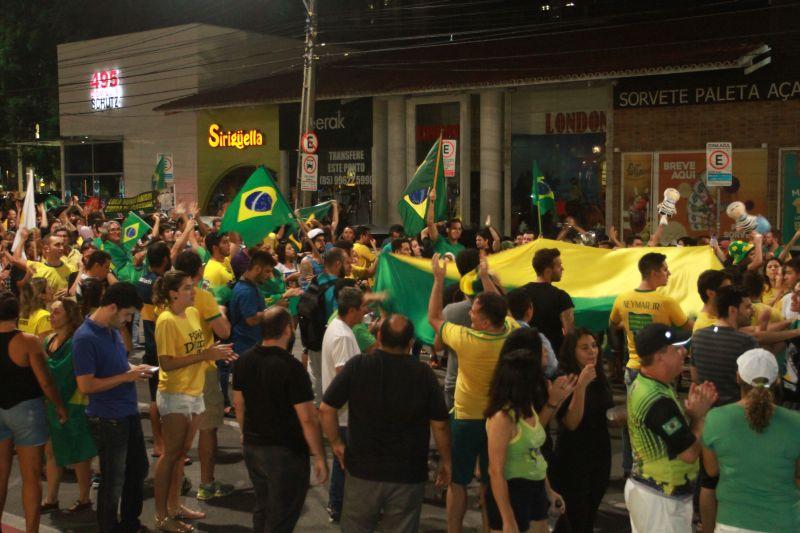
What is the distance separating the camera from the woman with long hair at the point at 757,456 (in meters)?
4.55

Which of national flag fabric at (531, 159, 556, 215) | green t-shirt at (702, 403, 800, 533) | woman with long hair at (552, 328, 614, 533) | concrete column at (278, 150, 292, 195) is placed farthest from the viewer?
concrete column at (278, 150, 292, 195)

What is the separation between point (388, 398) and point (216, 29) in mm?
31270

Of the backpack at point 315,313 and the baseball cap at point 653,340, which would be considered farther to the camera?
the backpack at point 315,313

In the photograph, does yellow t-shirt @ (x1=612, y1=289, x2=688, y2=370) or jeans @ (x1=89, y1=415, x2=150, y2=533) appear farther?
yellow t-shirt @ (x1=612, y1=289, x2=688, y2=370)

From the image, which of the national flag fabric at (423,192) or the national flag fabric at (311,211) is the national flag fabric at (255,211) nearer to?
the national flag fabric at (423,192)

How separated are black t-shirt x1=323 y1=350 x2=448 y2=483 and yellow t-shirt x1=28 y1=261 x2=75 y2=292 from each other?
20.2ft

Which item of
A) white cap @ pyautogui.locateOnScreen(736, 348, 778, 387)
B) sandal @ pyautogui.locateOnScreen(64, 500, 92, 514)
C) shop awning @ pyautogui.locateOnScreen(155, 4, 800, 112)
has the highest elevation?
shop awning @ pyautogui.locateOnScreen(155, 4, 800, 112)

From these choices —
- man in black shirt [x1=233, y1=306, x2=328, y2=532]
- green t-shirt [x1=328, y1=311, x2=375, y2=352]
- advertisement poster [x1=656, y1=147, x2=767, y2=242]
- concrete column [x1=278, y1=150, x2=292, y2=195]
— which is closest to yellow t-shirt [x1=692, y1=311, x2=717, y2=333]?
green t-shirt [x1=328, y1=311, x2=375, y2=352]

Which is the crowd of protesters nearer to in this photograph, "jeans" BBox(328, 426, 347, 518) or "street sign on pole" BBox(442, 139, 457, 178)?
"jeans" BBox(328, 426, 347, 518)

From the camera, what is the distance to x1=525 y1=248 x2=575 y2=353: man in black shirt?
784 cm

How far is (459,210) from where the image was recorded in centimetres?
2631

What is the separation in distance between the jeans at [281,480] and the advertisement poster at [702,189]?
16.6m

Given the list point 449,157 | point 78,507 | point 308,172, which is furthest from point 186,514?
point 308,172

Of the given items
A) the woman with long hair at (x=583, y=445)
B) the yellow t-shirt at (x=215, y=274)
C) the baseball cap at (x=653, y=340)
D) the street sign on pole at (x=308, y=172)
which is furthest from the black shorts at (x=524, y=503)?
the street sign on pole at (x=308, y=172)
